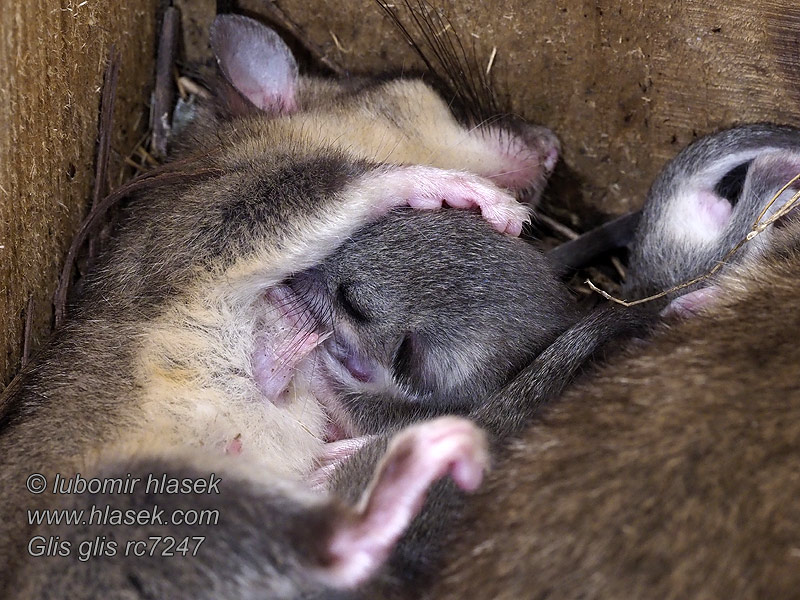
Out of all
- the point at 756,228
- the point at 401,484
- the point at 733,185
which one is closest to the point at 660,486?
the point at 401,484

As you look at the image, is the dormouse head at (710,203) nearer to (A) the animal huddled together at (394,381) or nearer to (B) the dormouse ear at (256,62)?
(A) the animal huddled together at (394,381)

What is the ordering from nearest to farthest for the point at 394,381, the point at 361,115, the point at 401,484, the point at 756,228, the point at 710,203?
the point at 401,484 → the point at 756,228 → the point at 394,381 → the point at 710,203 → the point at 361,115

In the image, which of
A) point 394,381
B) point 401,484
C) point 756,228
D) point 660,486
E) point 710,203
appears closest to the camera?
point 660,486

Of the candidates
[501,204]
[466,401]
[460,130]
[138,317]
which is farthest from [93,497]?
[460,130]

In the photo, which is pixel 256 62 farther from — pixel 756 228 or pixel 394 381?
pixel 756 228

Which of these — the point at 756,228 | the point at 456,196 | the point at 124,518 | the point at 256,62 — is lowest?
the point at 124,518

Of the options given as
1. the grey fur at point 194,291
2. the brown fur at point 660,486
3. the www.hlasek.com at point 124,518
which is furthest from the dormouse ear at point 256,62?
the brown fur at point 660,486

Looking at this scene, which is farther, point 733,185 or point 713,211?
point 733,185

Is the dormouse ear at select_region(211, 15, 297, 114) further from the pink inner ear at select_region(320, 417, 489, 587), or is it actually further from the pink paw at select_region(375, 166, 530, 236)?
the pink inner ear at select_region(320, 417, 489, 587)
